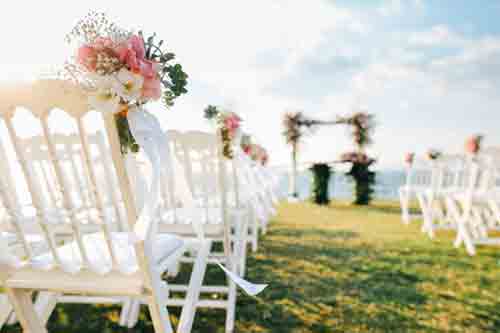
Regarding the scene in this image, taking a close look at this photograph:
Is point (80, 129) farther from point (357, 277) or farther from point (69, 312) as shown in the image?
point (357, 277)

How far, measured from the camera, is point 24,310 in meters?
1.15

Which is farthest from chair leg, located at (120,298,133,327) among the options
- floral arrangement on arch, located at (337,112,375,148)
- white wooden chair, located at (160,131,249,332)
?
floral arrangement on arch, located at (337,112,375,148)

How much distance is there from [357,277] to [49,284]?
8.52ft

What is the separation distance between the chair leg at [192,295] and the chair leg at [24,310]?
56 cm

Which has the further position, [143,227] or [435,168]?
[435,168]

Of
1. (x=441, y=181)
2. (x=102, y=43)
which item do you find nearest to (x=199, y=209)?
(x=102, y=43)

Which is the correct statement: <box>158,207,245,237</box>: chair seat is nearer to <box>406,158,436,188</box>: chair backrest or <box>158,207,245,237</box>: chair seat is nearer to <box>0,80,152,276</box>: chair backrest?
<box>0,80,152,276</box>: chair backrest

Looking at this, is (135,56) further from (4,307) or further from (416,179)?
(416,179)

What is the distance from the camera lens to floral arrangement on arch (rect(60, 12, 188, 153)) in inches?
32.9

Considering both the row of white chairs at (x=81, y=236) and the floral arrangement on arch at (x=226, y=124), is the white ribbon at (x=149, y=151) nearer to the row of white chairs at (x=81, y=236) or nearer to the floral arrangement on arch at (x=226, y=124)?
the row of white chairs at (x=81, y=236)

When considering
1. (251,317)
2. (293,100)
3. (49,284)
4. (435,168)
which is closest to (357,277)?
(251,317)

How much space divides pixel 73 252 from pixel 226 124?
1640 mm

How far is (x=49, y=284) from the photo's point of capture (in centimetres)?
109

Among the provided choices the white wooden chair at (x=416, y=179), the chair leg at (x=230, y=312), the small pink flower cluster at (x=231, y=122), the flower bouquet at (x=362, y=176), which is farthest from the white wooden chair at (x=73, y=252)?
the flower bouquet at (x=362, y=176)
